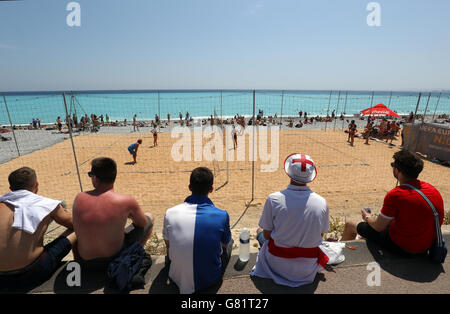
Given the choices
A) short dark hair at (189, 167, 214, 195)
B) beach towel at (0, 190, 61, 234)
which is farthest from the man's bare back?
short dark hair at (189, 167, 214, 195)

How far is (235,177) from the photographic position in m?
8.34

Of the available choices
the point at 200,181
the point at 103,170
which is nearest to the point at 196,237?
the point at 200,181

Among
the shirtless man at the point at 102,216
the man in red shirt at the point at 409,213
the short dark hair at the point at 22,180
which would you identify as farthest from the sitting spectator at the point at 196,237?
the man in red shirt at the point at 409,213

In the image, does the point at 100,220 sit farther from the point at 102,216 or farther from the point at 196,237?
the point at 196,237

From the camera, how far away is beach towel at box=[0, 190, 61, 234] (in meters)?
1.97

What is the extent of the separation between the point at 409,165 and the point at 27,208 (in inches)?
147

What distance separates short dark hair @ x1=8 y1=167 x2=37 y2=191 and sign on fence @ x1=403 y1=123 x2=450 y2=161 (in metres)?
11.9

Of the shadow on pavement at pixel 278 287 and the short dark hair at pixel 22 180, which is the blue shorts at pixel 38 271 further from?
the shadow on pavement at pixel 278 287

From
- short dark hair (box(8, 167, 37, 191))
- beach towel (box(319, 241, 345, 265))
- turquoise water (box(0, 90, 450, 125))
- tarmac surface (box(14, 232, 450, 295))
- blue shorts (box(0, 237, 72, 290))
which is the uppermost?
short dark hair (box(8, 167, 37, 191))

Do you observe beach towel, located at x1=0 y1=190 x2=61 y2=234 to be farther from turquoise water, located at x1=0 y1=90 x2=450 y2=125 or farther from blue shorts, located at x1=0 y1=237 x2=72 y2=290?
turquoise water, located at x1=0 y1=90 x2=450 y2=125

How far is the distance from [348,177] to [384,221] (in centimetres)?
629
